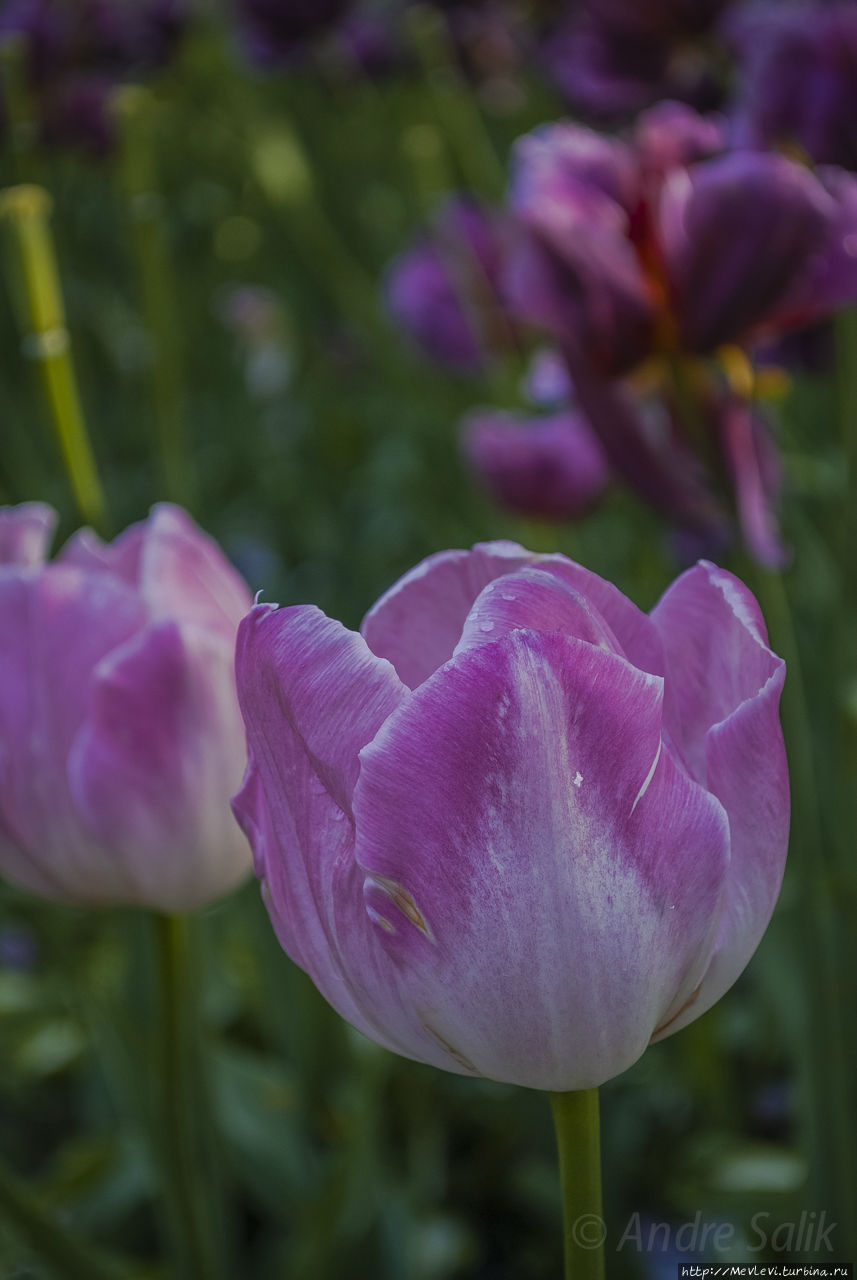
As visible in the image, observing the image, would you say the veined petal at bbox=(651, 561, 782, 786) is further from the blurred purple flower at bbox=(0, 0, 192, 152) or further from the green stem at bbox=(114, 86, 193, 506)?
the blurred purple flower at bbox=(0, 0, 192, 152)

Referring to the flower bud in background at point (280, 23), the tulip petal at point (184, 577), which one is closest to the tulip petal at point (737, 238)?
the tulip petal at point (184, 577)

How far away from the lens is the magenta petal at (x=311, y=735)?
0.79 feet

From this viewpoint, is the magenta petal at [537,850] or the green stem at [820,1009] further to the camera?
the green stem at [820,1009]

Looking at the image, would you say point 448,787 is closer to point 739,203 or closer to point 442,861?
point 442,861

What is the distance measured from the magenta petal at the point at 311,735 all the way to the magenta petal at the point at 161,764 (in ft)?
0.40

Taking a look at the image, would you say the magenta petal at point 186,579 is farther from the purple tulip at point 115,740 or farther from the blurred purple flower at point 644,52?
the blurred purple flower at point 644,52

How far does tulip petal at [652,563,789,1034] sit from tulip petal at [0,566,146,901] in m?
0.18

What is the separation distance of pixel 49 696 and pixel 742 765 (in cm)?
22

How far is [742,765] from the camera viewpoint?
24 centimetres

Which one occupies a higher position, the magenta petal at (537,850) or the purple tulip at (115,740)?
the magenta petal at (537,850)

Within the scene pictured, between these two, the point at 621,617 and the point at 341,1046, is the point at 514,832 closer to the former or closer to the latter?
the point at 621,617

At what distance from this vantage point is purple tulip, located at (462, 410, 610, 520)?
3.30 feet

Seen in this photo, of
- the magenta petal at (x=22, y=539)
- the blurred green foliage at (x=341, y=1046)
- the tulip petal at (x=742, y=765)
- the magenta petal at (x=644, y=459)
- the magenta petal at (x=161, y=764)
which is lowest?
the blurred green foliage at (x=341, y=1046)

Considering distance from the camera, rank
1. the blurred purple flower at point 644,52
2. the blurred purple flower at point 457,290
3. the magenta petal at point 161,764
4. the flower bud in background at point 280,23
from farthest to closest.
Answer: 1. the flower bud in background at point 280,23
2. the blurred purple flower at point 457,290
3. the blurred purple flower at point 644,52
4. the magenta petal at point 161,764
